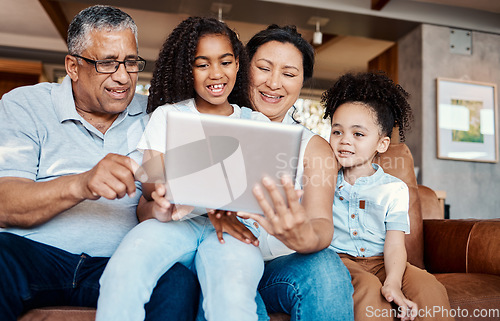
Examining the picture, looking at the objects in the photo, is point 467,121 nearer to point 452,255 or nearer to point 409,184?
point 409,184

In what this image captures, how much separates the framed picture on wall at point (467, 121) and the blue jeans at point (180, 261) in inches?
171

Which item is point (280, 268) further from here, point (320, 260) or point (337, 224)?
point (337, 224)

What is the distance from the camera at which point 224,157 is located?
102 cm

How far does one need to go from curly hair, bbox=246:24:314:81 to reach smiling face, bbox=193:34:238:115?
322 mm

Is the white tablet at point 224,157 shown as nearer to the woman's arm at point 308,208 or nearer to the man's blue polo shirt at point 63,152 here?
the woman's arm at point 308,208

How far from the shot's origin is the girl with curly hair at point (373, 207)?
137cm

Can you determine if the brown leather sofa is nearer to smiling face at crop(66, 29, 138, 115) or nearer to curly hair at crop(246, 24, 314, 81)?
curly hair at crop(246, 24, 314, 81)

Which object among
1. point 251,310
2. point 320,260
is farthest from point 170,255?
point 320,260

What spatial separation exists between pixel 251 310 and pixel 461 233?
1169 mm

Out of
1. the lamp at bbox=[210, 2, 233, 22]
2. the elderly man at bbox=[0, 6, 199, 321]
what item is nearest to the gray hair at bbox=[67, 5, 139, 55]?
the elderly man at bbox=[0, 6, 199, 321]

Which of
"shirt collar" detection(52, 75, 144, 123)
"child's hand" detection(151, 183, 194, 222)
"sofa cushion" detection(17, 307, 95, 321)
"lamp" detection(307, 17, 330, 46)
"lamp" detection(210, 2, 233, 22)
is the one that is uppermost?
"lamp" detection(210, 2, 233, 22)

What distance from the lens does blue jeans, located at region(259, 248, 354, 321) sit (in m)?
1.19

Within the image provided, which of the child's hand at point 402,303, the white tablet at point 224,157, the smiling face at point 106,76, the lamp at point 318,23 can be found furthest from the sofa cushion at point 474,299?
the lamp at point 318,23

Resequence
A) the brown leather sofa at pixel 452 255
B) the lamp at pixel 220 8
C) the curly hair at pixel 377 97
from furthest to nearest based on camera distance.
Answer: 1. the lamp at pixel 220 8
2. the curly hair at pixel 377 97
3. the brown leather sofa at pixel 452 255
